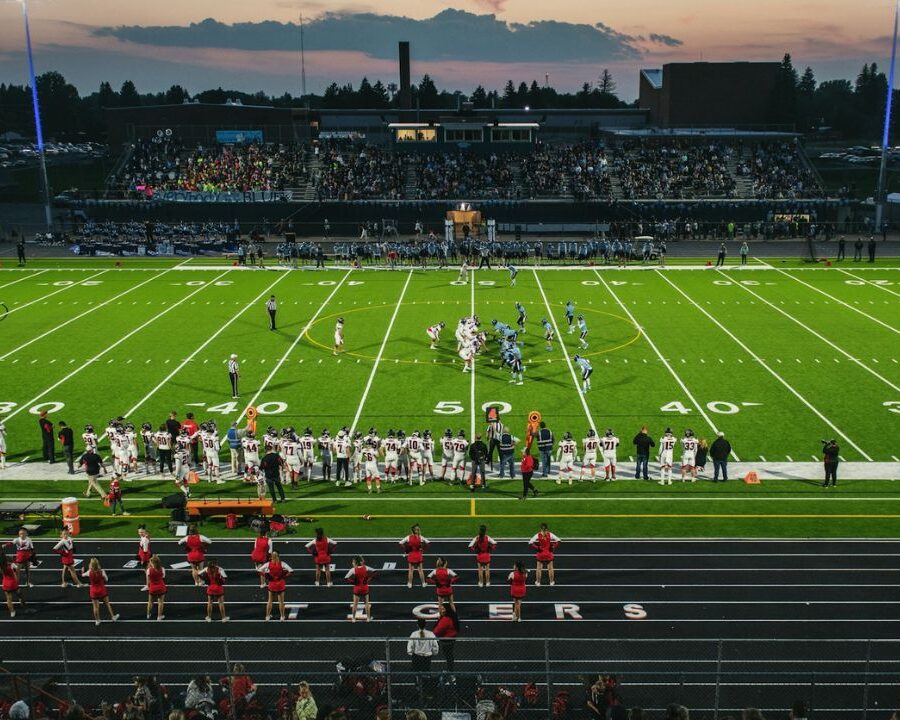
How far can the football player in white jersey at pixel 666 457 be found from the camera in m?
18.5

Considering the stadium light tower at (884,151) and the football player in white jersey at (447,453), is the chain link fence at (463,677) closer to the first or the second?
the football player in white jersey at (447,453)

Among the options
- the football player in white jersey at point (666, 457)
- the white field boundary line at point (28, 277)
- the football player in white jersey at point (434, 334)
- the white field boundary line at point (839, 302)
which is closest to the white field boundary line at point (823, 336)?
the white field boundary line at point (839, 302)

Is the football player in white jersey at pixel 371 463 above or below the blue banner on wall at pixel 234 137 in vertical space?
below

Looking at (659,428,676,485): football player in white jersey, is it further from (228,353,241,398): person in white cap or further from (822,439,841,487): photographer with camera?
(228,353,241,398): person in white cap

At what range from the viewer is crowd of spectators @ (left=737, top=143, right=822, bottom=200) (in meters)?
55.8

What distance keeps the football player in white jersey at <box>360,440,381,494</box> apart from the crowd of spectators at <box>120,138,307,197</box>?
41.0 m

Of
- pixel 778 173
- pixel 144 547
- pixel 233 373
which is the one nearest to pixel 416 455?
pixel 144 547

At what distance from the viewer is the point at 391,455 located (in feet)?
61.1

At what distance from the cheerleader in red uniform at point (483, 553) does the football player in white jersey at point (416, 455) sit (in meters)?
4.59

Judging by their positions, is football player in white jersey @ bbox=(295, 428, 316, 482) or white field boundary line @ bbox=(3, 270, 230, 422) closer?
football player in white jersey @ bbox=(295, 428, 316, 482)

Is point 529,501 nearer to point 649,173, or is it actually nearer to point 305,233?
point 305,233

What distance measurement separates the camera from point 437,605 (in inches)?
542

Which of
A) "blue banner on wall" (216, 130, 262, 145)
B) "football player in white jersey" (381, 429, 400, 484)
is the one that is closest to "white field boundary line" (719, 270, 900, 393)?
"football player in white jersey" (381, 429, 400, 484)

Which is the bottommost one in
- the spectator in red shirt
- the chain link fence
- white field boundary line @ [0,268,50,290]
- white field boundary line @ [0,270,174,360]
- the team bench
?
the chain link fence
